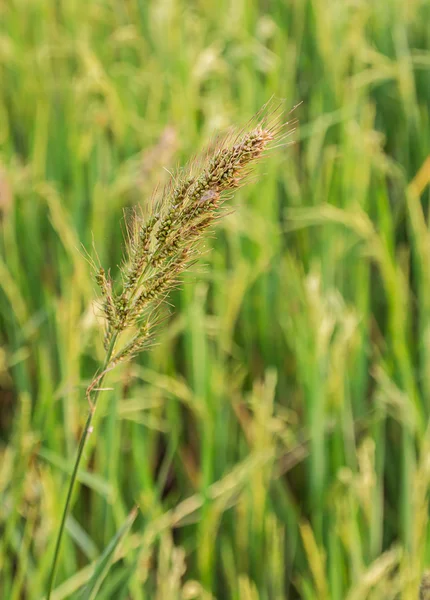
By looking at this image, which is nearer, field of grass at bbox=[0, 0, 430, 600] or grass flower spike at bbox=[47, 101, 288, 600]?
grass flower spike at bbox=[47, 101, 288, 600]

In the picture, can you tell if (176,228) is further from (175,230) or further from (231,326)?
(231,326)

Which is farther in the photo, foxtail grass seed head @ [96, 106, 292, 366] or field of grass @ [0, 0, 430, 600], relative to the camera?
field of grass @ [0, 0, 430, 600]

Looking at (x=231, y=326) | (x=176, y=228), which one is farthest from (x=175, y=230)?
(x=231, y=326)

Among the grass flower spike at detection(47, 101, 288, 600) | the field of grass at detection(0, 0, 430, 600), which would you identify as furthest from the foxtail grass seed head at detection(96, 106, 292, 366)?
the field of grass at detection(0, 0, 430, 600)

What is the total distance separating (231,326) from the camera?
4.78ft

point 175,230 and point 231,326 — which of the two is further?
point 231,326

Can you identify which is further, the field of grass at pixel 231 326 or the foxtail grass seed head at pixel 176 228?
the field of grass at pixel 231 326

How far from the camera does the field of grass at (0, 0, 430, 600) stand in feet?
3.70

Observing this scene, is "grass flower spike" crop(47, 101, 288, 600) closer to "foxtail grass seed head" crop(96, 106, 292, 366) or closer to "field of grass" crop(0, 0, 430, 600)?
"foxtail grass seed head" crop(96, 106, 292, 366)

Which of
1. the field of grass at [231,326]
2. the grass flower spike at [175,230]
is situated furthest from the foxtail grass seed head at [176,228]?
the field of grass at [231,326]

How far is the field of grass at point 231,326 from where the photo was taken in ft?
3.70

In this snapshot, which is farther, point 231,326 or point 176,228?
point 231,326

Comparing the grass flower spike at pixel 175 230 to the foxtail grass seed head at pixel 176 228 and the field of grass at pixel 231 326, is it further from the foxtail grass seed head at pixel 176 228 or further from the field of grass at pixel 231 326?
the field of grass at pixel 231 326

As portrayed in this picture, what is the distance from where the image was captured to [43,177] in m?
1.73
